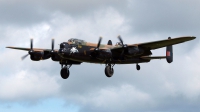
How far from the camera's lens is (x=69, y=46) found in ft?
205

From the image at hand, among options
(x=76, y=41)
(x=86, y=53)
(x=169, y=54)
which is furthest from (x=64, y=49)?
(x=169, y=54)

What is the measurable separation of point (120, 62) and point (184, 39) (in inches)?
363

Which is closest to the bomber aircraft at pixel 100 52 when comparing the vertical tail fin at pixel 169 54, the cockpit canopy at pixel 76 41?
the cockpit canopy at pixel 76 41

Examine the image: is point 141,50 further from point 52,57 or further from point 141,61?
point 52,57

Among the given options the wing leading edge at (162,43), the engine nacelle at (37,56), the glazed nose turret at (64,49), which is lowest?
the engine nacelle at (37,56)

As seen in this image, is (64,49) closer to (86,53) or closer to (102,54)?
(86,53)

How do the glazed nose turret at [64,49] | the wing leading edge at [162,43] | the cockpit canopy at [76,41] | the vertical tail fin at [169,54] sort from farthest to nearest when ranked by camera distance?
the vertical tail fin at [169,54]
the cockpit canopy at [76,41]
the glazed nose turret at [64,49]
the wing leading edge at [162,43]

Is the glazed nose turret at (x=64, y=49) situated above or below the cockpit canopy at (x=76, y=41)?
below

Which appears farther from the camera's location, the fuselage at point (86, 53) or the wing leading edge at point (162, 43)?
the fuselage at point (86, 53)

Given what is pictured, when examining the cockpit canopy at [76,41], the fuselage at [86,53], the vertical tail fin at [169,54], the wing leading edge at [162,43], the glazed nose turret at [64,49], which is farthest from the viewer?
the vertical tail fin at [169,54]

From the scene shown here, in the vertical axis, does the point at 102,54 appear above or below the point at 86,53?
below

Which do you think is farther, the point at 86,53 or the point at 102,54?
the point at 86,53

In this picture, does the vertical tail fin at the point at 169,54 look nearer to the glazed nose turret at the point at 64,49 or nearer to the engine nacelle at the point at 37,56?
the glazed nose turret at the point at 64,49

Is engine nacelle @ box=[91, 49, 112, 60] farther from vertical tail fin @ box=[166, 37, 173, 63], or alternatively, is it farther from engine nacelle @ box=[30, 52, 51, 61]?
vertical tail fin @ box=[166, 37, 173, 63]
